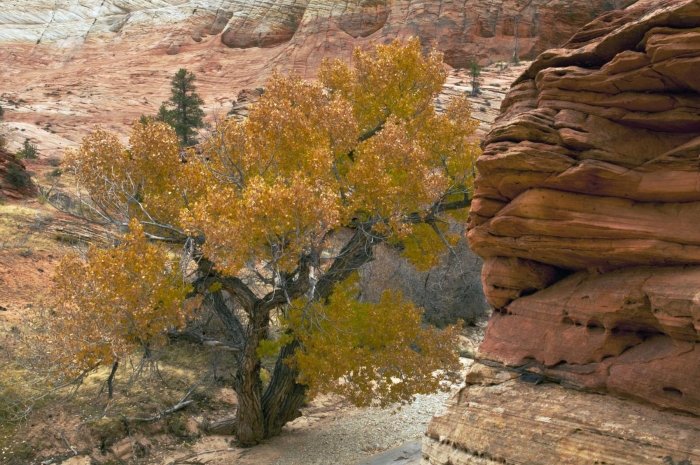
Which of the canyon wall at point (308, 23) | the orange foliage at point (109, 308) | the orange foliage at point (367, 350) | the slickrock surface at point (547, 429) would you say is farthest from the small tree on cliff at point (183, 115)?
the slickrock surface at point (547, 429)

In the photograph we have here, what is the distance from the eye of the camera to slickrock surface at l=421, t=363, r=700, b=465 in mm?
A: 6426

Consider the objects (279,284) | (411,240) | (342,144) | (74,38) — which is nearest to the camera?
(279,284)

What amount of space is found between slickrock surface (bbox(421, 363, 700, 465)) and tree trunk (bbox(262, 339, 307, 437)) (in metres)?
6.44

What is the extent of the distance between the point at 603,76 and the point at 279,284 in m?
8.30

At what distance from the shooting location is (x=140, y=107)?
5888 cm

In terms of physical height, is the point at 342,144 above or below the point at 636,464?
above

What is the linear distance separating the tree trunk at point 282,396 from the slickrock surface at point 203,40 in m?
40.1

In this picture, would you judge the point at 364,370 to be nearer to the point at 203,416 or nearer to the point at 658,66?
the point at 203,416

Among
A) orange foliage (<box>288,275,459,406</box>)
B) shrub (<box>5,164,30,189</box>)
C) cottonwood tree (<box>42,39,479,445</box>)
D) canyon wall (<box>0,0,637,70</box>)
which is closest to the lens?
cottonwood tree (<box>42,39,479,445</box>)

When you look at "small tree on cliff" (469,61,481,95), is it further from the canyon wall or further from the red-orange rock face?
the red-orange rock face

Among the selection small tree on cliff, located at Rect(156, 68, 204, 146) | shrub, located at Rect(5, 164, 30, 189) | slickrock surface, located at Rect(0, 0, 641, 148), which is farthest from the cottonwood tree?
slickrock surface, located at Rect(0, 0, 641, 148)

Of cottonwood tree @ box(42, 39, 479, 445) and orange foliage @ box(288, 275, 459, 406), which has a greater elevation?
cottonwood tree @ box(42, 39, 479, 445)

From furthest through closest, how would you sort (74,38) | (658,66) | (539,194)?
(74,38) < (539,194) < (658,66)

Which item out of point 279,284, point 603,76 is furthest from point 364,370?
point 603,76
